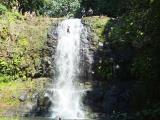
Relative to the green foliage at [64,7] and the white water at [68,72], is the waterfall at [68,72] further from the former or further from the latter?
the green foliage at [64,7]

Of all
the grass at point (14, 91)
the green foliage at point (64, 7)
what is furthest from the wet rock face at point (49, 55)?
the green foliage at point (64, 7)

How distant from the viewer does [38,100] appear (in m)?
22.1

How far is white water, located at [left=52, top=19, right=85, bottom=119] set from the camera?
22500 millimetres

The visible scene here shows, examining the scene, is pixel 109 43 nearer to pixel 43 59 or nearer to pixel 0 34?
pixel 43 59

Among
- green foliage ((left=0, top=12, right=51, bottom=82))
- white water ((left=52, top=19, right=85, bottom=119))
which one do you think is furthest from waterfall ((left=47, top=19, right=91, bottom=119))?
green foliage ((left=0, top=12, right=51, bottom=82))

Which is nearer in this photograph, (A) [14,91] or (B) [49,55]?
(A) [14,91]

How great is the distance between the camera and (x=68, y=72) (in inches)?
1008

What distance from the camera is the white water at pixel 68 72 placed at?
2250 centimetres


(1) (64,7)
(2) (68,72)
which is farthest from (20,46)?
(1) (64,7)

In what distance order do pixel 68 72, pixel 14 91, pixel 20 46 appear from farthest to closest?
pixel 20 46 < pixel 68 72 < pixel 14 91

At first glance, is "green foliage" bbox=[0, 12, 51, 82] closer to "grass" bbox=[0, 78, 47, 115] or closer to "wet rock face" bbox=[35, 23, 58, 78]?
"wet rock face" bbox=[35, 23, 58, 78]

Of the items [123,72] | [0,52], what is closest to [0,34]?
[0,52]

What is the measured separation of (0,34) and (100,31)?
6238mm

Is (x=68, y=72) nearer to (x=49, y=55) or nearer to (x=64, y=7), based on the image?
(x=49, y=55)
